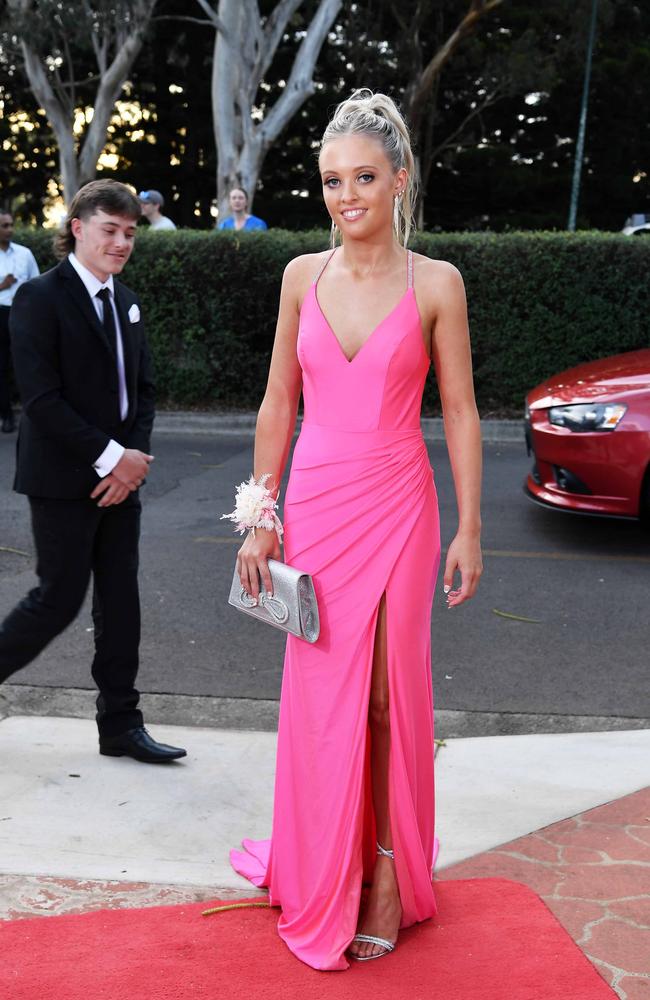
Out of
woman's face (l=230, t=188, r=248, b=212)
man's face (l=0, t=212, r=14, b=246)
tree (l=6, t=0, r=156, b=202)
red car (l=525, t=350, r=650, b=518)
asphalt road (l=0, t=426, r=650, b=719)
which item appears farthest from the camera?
tree (l=6, t=0, r=156, b=202)

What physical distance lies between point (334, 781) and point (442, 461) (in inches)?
284

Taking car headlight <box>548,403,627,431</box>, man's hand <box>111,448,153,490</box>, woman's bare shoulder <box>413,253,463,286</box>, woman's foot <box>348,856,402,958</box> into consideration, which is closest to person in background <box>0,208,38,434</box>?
car headlight <box>548,403,627,431</box>

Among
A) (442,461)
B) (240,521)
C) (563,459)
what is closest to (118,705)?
(240,521)

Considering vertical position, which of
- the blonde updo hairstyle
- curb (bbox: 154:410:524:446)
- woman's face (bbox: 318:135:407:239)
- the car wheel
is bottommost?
curb (bbox: 154:410:524:446)

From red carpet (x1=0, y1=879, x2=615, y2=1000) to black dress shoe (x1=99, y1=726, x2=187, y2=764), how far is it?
98 centimetres

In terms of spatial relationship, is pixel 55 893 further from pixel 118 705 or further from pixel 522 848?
pixel 522 848

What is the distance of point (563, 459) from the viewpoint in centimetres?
710

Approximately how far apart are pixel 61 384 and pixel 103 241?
0.50 m

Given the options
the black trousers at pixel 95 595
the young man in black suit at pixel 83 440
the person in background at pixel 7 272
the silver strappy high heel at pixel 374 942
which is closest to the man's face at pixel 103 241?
the young man in black suit at pixel 83 440

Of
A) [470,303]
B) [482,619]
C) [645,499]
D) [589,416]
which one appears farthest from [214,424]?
[482,619]

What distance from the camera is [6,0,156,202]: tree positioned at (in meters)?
20.6

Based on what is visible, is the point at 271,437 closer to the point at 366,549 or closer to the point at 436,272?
the point at 366,549

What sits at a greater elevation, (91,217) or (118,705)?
(91,217)

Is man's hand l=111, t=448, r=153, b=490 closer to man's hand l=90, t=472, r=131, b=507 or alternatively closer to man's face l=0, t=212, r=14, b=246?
man's hand l=90, t=472, r=131, b=507
